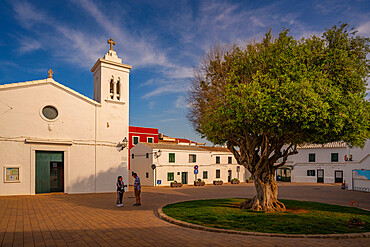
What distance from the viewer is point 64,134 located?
22.6 m

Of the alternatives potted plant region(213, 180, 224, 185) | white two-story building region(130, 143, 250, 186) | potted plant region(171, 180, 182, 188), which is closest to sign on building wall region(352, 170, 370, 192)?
potted plant region(213, 180, 224, 185)

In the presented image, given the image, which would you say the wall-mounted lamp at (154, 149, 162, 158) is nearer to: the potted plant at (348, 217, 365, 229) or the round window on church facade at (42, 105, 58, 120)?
the round window on church facade at (42, 105, 58, 120)

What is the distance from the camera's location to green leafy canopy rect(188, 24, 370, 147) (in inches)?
412

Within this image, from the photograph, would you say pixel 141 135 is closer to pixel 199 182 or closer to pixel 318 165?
pixel 199 182

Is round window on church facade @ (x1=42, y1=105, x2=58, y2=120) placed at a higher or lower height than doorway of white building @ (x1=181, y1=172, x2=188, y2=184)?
higher

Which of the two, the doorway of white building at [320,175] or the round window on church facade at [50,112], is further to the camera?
the doorway of white building at [320,175]

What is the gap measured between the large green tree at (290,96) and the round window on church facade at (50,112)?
14106 millimetres

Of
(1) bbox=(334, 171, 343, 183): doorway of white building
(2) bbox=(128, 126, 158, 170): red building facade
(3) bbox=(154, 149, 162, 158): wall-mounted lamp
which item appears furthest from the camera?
(2) bbox=(128, 126, 158, 170): red building facade

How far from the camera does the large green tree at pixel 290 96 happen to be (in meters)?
10.5

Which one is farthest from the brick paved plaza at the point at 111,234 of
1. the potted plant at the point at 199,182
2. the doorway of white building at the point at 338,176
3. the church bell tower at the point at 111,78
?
the doorway of white building at the point at 338,176

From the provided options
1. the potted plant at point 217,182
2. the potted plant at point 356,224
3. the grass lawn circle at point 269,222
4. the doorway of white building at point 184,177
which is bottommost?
the potted plant at point 217,182

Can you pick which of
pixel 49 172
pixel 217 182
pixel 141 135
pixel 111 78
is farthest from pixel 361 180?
pixel 141 135

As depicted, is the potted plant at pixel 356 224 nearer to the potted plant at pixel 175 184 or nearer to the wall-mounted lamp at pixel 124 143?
the wall-mounted lamp at pixel 124 143

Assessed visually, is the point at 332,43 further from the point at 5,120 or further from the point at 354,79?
the point at 5,120
